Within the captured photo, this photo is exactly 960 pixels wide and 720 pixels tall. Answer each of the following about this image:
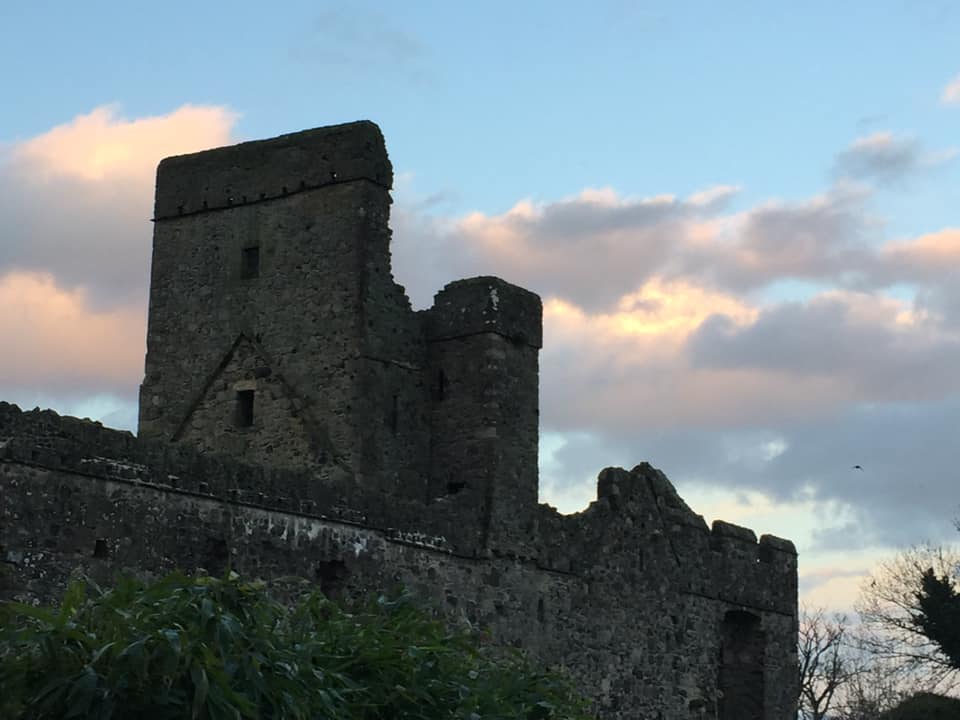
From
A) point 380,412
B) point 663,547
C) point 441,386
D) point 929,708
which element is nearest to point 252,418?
point 380,412

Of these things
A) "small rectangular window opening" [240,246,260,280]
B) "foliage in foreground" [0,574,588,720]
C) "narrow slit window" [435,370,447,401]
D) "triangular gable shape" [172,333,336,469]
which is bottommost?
"foliage in foreground" [0,574,588,720]

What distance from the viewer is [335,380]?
80.3ft

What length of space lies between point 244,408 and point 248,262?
206cm

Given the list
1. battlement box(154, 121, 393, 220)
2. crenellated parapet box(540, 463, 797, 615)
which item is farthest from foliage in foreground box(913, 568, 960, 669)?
battlement box(154, 121, 393, 220)

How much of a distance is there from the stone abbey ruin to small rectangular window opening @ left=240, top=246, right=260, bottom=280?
3 centimetres

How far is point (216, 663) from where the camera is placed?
11414 millimetres

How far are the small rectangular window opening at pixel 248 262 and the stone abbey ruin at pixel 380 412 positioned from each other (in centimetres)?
3

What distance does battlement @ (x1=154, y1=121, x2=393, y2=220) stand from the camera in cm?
2489

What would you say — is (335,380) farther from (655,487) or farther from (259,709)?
(259,709)

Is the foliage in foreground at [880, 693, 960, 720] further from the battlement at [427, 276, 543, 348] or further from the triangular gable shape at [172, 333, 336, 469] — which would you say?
the triangular gable shape at [172, 333, 336, 469]

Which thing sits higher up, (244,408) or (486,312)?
(486,312)

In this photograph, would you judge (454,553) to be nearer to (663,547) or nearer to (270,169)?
(663,547)

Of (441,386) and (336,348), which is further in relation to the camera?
(441,386)

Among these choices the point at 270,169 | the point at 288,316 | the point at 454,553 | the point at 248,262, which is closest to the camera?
the point at 454,553
